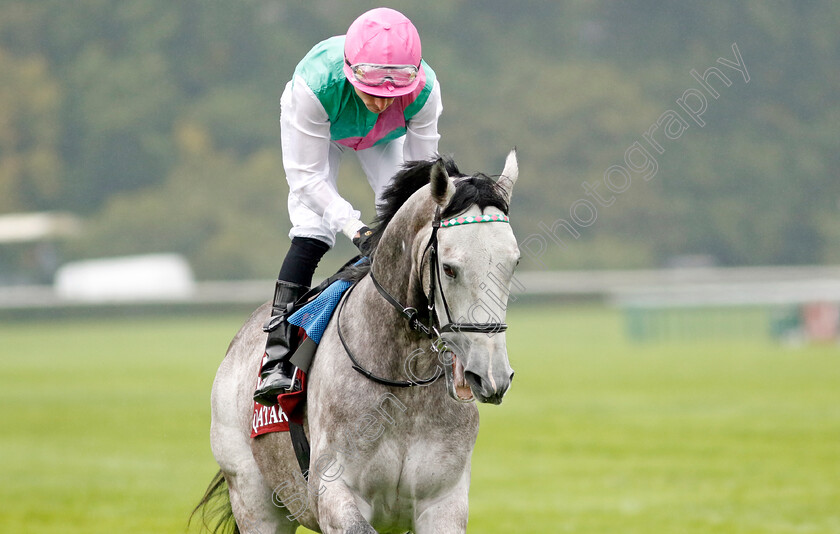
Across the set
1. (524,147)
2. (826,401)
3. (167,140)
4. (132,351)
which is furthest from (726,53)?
(826,401)

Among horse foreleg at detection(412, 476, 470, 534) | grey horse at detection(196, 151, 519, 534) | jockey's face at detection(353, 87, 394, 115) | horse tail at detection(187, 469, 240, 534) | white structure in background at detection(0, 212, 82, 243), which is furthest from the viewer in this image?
white structure in background at detection(0, 212, 82, 243)

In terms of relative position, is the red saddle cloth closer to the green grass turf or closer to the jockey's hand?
the jockey's hand

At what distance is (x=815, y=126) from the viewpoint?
165 feet

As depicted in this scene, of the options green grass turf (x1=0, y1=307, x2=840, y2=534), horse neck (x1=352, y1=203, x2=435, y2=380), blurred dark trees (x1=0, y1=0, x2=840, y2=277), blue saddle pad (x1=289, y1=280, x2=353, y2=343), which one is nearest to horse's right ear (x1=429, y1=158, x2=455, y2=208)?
horse neck (x1=352, y1=203, x2=435, y2=380)

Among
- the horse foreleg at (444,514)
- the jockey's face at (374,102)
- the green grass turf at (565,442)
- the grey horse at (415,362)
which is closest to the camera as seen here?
the grey horse at (415,362)

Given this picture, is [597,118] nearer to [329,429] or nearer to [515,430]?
[515,430]

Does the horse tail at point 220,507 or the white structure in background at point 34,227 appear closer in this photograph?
the horse tail at point 220,507

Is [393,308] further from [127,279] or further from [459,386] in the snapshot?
[127,279]

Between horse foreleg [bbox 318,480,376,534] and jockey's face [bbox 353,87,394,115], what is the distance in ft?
4.57

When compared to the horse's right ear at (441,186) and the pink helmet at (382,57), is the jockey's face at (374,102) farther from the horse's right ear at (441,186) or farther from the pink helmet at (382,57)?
the horse's right ear at (441,186)

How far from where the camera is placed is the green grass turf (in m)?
9.30

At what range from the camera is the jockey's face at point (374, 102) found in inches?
177

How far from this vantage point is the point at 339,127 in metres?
4.80

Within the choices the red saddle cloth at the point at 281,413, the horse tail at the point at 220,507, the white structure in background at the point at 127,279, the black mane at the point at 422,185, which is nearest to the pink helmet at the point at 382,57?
the black mane at the point at 422,185
